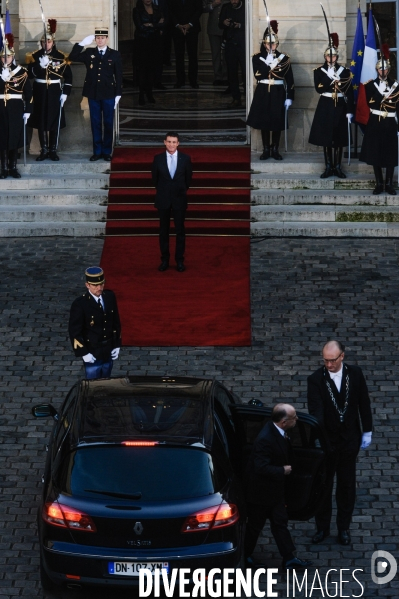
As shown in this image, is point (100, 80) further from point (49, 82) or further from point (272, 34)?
point (272, 34)

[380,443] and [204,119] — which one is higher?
[204,119]

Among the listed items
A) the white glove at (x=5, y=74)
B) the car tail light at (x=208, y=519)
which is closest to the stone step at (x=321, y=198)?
the white glove at (x=5, y=74)

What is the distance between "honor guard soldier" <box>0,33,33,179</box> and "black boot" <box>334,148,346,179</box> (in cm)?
479

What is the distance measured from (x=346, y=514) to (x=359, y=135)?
1168cm

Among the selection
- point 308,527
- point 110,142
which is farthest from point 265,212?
Answer: point 308,527

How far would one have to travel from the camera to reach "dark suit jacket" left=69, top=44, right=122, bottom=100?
19.5 metres

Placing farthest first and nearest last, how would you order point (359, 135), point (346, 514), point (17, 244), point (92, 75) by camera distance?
point (359, 135), point (92, 75), point (17, 244), point (346, 514)

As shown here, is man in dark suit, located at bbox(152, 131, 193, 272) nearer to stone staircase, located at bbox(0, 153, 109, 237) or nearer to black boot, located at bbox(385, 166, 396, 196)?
stone staircase, located at bbox(0, 153, 109, 237)

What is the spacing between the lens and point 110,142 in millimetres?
20062

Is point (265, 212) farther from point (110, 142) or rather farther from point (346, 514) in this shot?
point (346, 514)

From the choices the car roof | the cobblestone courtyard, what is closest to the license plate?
the cobblestone courtyard

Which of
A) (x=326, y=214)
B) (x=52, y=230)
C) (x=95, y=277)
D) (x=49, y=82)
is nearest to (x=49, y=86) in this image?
(x=49, y=82)

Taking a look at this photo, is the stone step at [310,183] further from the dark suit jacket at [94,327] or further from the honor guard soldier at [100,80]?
the dark suit jacket at [94,327]

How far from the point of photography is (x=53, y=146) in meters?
20.1
